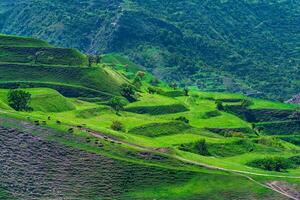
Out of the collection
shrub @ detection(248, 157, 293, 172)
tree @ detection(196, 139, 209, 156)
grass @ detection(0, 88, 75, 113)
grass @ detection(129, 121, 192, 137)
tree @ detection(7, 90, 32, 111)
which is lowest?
grass @ detection(0, 88, 75, 113)

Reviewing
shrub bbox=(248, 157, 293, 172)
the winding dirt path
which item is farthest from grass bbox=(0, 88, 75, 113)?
shrub bbox=(248, 157, 293, 172)

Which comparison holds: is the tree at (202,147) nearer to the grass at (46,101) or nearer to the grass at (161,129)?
the grass at (161,129)

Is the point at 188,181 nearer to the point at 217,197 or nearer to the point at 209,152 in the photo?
the point at 217,197

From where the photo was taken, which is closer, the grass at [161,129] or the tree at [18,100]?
the tree at [18,100]

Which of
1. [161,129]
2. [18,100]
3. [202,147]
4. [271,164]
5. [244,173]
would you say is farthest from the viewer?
[161,129]

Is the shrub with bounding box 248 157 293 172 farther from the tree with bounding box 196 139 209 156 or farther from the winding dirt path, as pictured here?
the winding dirt path

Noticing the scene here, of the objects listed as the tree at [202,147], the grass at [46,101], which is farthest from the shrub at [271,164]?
the grass at [46,101]

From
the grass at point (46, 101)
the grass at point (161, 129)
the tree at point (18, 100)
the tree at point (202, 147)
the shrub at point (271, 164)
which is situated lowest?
the grass at point (46, 101)

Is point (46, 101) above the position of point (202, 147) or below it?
below

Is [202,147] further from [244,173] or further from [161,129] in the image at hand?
[244,173]

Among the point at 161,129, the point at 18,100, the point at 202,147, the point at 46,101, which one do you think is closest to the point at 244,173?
the point at 202,147

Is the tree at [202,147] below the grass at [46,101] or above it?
above
